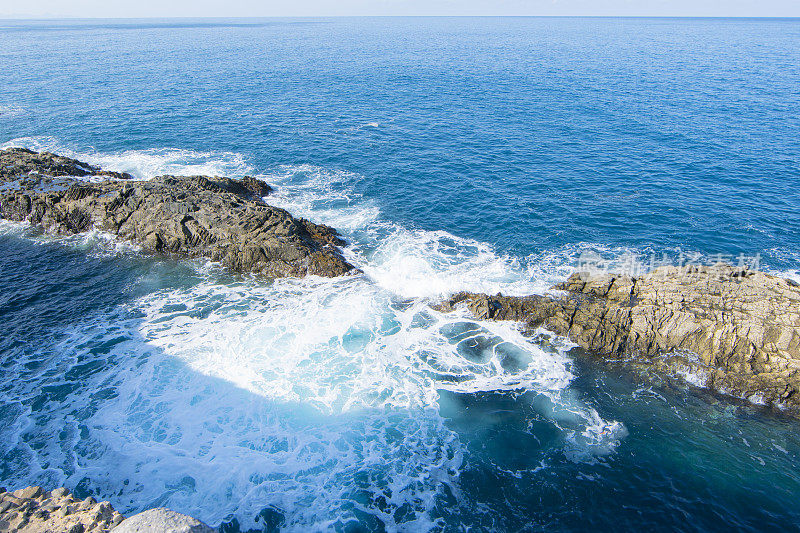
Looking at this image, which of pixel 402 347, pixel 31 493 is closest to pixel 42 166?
pixel 31 493

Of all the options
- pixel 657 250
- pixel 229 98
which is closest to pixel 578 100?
pixel 657 250

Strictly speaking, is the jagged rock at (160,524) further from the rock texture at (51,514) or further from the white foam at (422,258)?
the white foam at (422,258)

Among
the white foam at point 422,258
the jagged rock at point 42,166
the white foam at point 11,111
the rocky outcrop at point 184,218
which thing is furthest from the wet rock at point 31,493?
the white foam at point 11,111

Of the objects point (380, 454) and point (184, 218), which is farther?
point (184, 218)

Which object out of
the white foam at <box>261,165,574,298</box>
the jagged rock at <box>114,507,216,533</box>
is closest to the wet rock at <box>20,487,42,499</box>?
the jagged rock at <box>114,507,216,533</box>

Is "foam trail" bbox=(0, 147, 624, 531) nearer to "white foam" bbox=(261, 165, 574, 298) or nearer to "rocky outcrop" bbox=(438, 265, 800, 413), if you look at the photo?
"white foam" bbox=(261, 165, 574, 298)

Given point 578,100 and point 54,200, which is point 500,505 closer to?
point 54,200

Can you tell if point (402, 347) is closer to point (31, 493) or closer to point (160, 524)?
point (160, 524)
